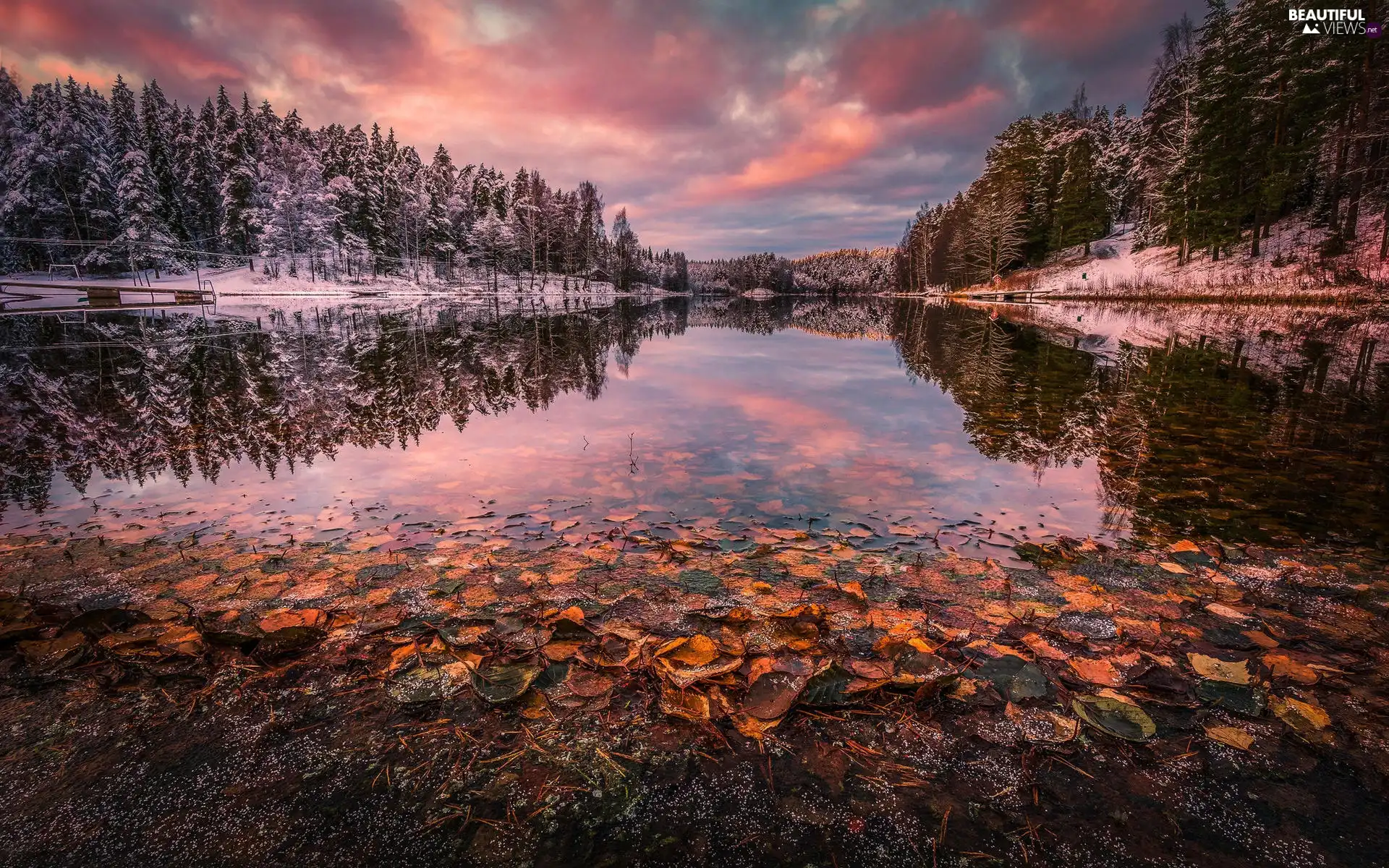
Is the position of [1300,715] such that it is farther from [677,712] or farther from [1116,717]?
[677,712]

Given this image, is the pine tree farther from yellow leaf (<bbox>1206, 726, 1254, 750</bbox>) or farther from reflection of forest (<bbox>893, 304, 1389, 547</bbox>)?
yellow leaf (<bbox>1206, 726, 1254, 750</bbox>)

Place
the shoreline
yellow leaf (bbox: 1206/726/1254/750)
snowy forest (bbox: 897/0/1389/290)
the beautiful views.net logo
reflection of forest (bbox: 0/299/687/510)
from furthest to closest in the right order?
1. snowy forest (bbox: 897/0/1389/290)
2. the beautiful views.net logo
3. reflection of forest (bbox: 0/299/687/510)
4. yellow leaf (bbox: 1206/726/1254/750)
5. the shoreline

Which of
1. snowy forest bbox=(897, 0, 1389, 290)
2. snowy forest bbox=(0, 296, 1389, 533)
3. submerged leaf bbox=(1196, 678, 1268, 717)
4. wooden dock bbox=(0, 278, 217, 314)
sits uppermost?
snowy forest bbox=(897, 0, 1389, 290)

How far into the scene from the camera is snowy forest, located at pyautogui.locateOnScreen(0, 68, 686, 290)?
59.5 m

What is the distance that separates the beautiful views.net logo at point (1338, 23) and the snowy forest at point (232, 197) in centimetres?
8318

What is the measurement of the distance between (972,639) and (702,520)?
3048 mm

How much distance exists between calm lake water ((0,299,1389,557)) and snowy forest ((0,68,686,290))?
58182 mm

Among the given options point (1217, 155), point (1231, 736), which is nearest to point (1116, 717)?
point (1231, 736)

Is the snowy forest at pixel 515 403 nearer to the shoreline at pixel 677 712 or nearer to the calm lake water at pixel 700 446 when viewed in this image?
the calm lake water at pixel 700 446

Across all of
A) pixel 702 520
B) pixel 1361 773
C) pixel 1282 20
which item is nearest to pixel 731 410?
pixel 702 520

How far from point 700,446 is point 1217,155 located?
166 ft

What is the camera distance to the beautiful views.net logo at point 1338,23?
3027 cm

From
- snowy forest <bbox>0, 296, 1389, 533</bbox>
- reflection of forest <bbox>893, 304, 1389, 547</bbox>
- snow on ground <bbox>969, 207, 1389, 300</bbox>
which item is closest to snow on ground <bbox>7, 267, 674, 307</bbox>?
snowy forest <bbox>0, 296, 1389, 533</bbox>

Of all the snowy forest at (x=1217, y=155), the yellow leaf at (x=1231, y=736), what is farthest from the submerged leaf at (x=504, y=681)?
the snowy forest at (x=1217, y=155)
